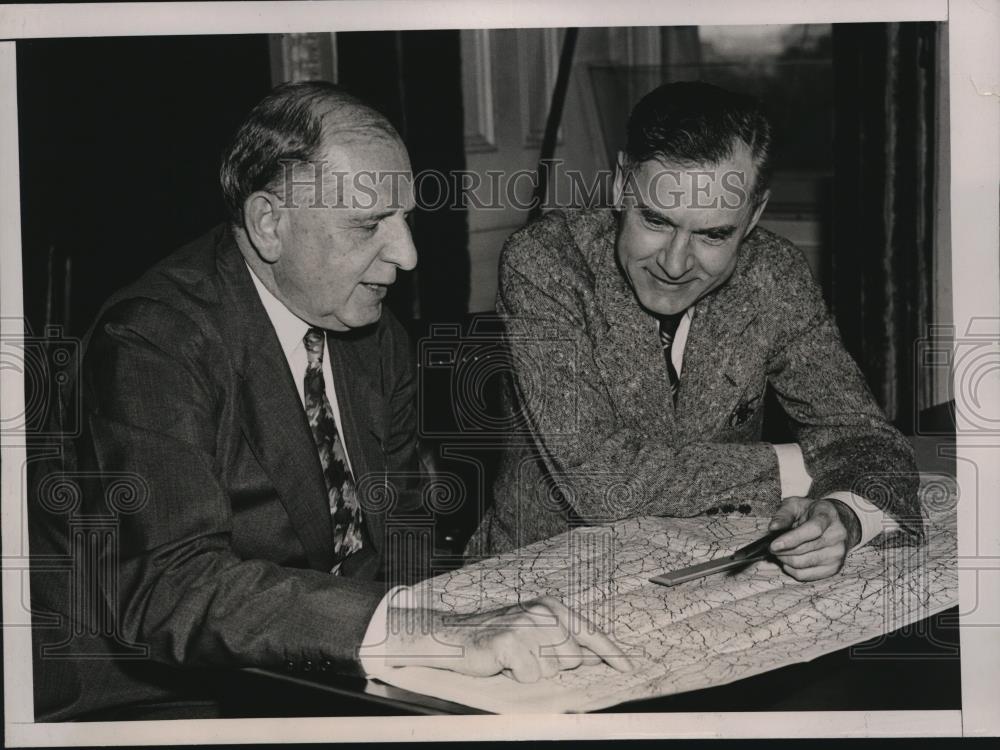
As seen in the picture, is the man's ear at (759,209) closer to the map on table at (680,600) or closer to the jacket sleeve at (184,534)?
the map on table at (680,600)

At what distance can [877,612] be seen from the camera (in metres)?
1.76

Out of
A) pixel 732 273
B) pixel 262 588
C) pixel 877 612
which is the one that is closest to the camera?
pixel 262 588

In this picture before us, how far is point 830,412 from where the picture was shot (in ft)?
6.83

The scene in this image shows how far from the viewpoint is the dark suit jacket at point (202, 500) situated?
166cm

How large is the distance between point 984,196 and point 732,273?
0.45 metres

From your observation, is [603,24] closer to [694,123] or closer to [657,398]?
[694,123]

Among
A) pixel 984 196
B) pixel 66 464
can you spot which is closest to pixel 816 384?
pixel 984 196

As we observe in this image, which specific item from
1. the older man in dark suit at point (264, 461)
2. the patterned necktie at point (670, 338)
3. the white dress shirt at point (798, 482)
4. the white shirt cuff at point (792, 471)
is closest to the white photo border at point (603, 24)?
the older man in dark suit at point (264, 461)

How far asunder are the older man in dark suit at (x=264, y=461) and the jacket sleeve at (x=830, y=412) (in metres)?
0.63

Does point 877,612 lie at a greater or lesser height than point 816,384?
lesser

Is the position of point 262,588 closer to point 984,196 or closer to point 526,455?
point 526,455

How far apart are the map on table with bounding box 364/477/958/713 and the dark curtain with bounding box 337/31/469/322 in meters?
0.50

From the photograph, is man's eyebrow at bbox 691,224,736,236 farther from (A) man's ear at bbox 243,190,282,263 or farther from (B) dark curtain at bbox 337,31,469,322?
(A) man's ear at bbox 243,190,282,263


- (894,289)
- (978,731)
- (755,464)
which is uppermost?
(894,289)
